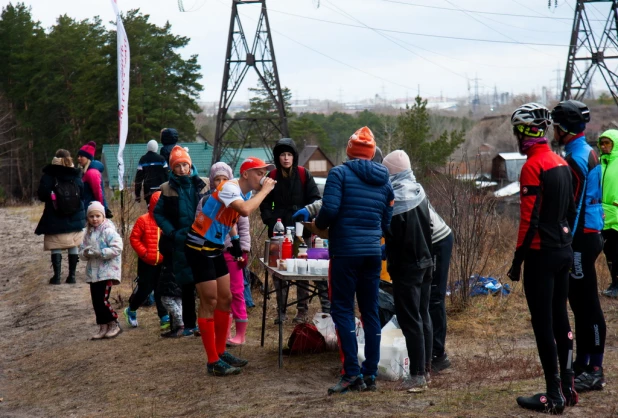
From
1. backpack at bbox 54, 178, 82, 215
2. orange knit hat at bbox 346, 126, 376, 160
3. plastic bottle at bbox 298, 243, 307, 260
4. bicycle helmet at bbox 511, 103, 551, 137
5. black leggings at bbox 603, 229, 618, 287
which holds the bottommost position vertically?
black leggings at bbox 603, 229, 618, 287

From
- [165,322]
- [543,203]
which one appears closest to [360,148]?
[543,203]

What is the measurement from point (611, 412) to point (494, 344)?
2982 millimetres

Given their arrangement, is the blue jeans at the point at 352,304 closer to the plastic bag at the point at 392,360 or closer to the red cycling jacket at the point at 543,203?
the plastic bag at the point at 392,360

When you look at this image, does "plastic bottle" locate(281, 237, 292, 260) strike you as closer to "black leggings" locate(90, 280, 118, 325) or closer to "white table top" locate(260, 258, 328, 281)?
"white table top" locate(260, 258, 328, 281)

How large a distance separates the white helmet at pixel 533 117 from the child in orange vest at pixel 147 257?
4.34 meters

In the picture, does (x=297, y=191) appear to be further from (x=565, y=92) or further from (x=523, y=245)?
(x=565, y=92)

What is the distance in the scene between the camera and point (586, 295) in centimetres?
567

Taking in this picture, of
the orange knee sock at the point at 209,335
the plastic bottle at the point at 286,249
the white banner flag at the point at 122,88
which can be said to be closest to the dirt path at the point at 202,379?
the orange knee sock at the point at 209,335

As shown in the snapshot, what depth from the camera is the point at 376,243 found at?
5883mm

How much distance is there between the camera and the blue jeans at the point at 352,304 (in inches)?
231

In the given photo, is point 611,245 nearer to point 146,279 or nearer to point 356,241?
point 356,241

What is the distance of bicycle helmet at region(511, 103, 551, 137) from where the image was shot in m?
5.10

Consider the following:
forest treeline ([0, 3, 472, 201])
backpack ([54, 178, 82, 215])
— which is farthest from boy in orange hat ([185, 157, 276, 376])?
forest treeline ([0, 3, 472, 201])

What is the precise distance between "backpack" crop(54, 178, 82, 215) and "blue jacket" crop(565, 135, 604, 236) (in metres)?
7.47
